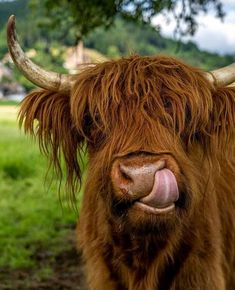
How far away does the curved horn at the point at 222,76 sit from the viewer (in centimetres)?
455

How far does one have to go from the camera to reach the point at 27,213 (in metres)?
11.0

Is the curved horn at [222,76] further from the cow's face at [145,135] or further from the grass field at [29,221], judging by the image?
the grass field at [29,221]

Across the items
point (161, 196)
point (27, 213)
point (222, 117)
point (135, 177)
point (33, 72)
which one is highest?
point (33, 72)

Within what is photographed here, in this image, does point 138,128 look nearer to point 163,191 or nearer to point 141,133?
point 141,133

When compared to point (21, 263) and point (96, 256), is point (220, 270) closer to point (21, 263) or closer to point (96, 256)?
point (96, 256)

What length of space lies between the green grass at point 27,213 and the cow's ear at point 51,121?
152 cm

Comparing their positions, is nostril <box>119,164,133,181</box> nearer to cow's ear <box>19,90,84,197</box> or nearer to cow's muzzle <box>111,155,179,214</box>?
cow's muzzle <box>111,155,179,214</box>

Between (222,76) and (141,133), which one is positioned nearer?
(141,133)

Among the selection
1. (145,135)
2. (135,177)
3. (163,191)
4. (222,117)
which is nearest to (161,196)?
(163,191)

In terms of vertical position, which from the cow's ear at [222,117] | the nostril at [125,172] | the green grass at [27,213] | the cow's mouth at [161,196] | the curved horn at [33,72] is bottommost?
the green grass at [27,213]

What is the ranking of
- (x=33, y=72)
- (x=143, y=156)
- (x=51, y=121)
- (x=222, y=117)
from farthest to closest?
(x=51, y=121) → (x=222, y=117) → (x=33, y=72) → (x=143, y=156)

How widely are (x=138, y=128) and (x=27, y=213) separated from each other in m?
7.26

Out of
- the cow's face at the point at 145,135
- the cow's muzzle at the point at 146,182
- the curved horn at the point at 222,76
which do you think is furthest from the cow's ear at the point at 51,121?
the curved horn at the point at 222,76

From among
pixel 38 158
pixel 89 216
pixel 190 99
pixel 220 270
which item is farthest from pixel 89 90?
pixel 38 158
